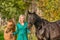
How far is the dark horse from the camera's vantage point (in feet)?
37.9

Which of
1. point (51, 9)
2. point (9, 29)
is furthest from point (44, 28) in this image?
point (51, 9)

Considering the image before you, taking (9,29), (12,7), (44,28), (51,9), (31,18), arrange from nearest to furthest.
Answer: (31,18), (44,28), (9,29), (51,9), (12,7)

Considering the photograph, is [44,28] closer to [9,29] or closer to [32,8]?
[9,29]

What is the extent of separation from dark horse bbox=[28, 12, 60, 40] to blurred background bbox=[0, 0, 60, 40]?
2849 millimetres

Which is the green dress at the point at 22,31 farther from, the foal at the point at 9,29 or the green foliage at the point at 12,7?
the green foliage at the point at 12,7

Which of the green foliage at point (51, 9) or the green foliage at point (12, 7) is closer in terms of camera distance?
the green foliage at point (51, 9)

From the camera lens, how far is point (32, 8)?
1579cm

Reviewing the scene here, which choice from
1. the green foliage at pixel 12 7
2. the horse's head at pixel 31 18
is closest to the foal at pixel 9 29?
the horse's head at pixel 31 18

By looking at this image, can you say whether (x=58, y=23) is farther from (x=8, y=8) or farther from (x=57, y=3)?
(x=8, y=8)

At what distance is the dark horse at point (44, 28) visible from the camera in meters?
11.6

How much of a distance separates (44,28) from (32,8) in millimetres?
4189

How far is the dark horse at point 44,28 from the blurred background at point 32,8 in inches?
112

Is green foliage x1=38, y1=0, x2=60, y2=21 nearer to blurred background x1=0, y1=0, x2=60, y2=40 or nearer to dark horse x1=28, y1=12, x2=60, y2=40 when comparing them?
blurred background x1=0, y1=0, x2=60, y2=40

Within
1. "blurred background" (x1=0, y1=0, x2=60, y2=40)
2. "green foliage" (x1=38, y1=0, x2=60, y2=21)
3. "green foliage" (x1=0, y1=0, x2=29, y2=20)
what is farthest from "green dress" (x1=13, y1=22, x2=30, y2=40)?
"green foliage" (x1=0, y1=0, x2=29, y2=20)
